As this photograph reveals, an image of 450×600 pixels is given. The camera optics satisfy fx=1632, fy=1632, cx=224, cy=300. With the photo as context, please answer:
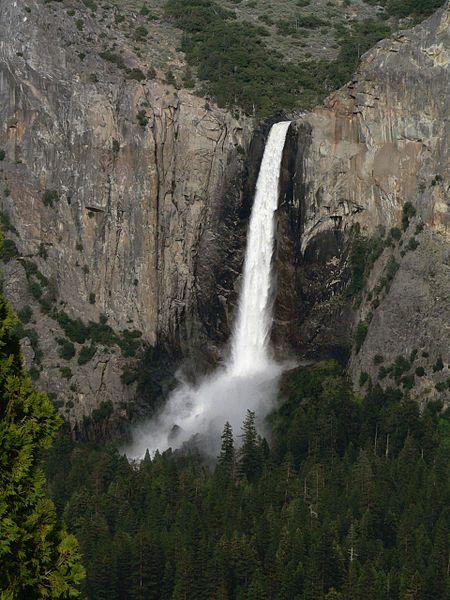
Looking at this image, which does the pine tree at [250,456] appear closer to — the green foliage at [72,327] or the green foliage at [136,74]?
the green foliage at [72,327]

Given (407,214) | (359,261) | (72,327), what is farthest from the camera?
(72,327)

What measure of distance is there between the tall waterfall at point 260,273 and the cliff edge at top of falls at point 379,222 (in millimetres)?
1331

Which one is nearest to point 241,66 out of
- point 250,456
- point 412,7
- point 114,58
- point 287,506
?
point 114,58

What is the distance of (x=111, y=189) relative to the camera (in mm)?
141500

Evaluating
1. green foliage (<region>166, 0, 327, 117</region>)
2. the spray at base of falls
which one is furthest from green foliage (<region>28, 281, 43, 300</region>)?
green foliage (<region>166, 0, 327, 117</region>)

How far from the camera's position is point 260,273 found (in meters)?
136

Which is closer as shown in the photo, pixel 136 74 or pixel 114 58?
pixel 136 74

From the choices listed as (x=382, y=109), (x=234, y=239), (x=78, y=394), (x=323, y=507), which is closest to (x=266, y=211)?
(x=234, y=239)

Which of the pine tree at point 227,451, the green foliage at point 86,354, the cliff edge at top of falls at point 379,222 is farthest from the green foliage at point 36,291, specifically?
the pine tree at point 227,451

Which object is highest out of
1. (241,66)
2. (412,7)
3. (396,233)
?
(412,7)

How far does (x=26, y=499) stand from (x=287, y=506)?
251ft

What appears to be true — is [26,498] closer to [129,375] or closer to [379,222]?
[379,222]

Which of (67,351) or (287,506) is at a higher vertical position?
(67,351)

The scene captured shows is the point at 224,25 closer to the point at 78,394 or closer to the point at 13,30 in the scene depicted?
the point at 13,30
